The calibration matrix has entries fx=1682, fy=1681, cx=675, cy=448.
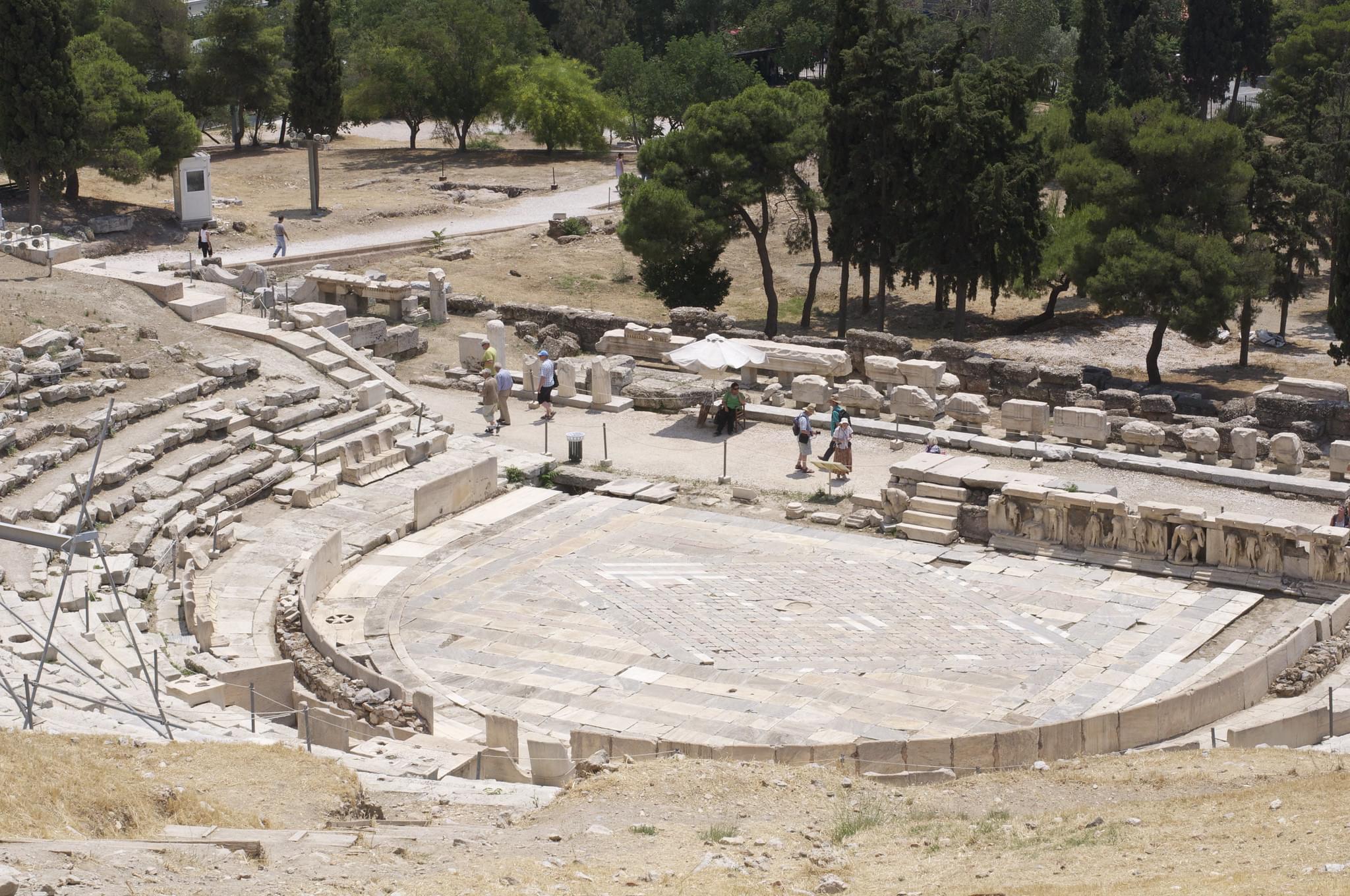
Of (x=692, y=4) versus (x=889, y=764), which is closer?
(x=889, y=764)

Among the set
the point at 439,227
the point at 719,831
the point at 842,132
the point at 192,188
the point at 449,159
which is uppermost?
the point at 842,132

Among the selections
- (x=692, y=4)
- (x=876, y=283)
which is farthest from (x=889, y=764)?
(x=692, y=4)

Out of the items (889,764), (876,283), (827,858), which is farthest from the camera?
(876,283)

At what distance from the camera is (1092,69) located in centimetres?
5591

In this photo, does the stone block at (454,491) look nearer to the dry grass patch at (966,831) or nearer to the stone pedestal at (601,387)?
the stone pedestal at (601,387)

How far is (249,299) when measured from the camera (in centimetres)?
3359

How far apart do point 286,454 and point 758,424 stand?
833 centimetres

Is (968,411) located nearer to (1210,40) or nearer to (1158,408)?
(1158,408)

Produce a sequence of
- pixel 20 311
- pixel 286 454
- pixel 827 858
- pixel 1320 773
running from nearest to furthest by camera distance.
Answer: pixel 827 858 → pixel 1320 773 → pixel 286 454 → pixel 20 311

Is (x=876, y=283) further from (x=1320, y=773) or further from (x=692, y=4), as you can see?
(x=692, y=4)

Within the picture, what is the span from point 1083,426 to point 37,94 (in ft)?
86.9

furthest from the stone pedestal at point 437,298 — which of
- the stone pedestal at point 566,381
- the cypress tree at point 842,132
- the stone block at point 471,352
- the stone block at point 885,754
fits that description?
the stone block at point 885,754

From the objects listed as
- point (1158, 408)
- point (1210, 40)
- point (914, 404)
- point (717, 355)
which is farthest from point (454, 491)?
point (1210, 40)

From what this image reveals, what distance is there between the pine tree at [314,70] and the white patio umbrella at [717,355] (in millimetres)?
24516
